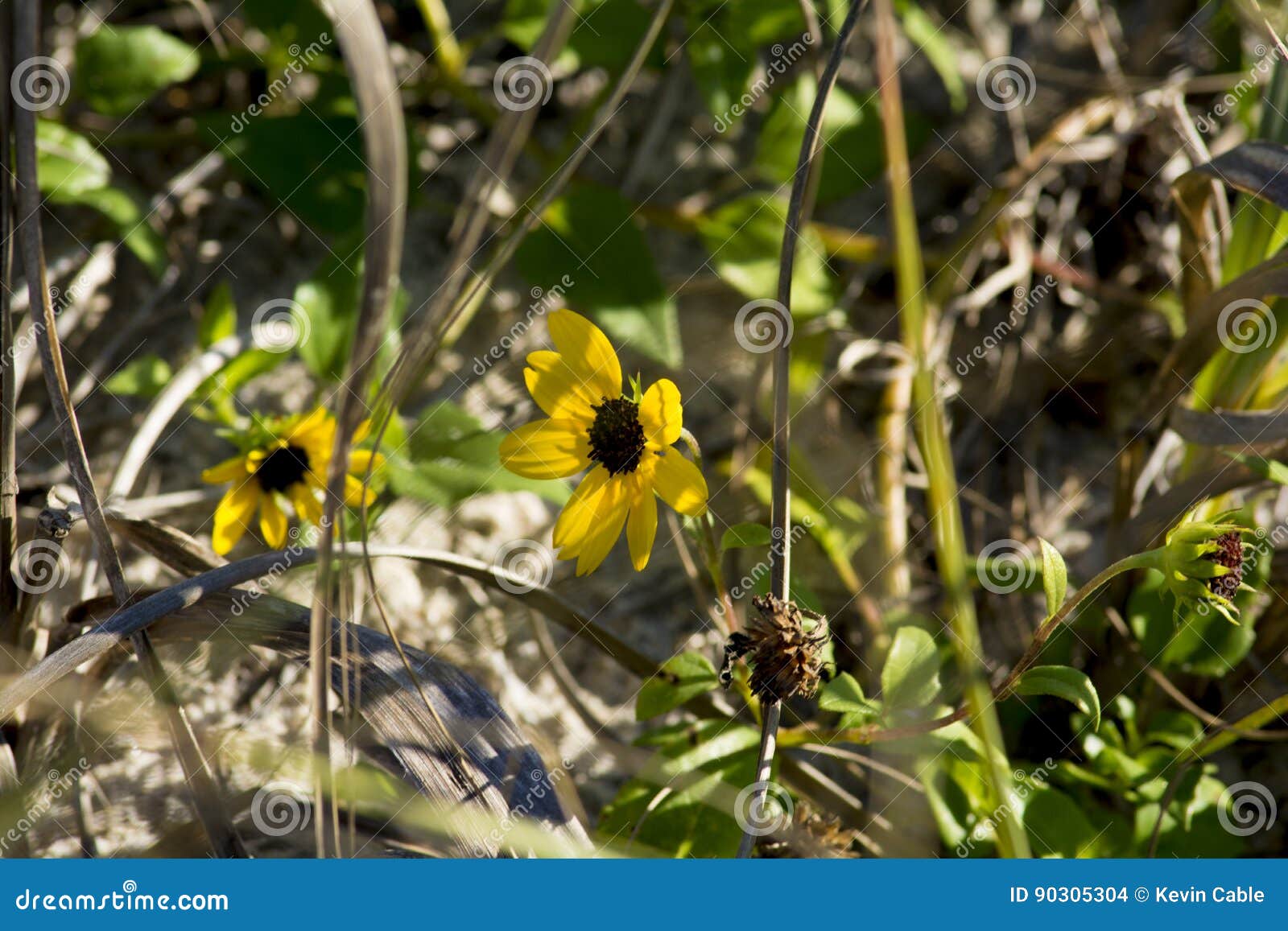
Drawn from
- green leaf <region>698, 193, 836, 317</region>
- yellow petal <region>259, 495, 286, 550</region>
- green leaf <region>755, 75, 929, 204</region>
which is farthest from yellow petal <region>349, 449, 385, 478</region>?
Result: green leaf <region>755, 75, 929, 204</region>

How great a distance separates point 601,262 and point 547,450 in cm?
50

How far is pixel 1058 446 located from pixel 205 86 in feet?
5.41

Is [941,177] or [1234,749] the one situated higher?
[941,177]

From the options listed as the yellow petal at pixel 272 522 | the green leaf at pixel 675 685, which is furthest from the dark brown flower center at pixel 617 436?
the yellow petal at pixel 272 522

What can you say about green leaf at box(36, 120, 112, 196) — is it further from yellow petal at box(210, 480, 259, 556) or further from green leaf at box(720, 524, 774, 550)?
green leaf at box(720, 524, 774, 550)

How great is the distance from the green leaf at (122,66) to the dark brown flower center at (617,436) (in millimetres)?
968

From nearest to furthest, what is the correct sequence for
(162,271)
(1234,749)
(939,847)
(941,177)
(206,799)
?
(206,799)
(939,847)
(1234,749)
(162,271)
(941,177)

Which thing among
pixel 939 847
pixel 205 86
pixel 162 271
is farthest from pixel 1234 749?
pixel 205 86

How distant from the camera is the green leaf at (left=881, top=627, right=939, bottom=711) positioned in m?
1.14

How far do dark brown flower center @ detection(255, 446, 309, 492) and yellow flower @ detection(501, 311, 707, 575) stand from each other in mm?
347

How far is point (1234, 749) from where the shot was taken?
1.43 meters

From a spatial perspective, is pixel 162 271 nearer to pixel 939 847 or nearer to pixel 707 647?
pixel 707 647

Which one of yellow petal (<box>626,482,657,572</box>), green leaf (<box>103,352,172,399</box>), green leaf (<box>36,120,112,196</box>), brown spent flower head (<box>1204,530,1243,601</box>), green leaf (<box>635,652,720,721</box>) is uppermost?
green leaf (<box>36,120,112,196</box>)

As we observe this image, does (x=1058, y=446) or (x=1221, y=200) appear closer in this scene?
(x=1221, y=200)
